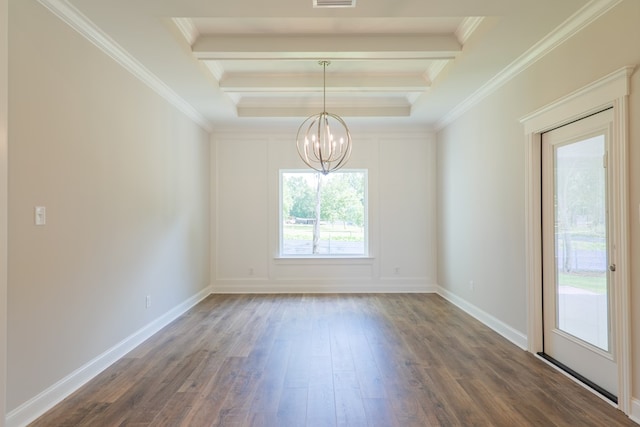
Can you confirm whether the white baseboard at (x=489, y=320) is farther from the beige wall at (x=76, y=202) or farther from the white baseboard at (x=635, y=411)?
the beige wall at (x=76, y=202)

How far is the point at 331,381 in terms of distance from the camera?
276 cm

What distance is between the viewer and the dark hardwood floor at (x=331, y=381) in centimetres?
228

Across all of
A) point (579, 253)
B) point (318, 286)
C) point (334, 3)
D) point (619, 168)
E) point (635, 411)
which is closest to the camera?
point (635, 411)

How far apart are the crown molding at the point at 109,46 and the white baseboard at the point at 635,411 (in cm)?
453

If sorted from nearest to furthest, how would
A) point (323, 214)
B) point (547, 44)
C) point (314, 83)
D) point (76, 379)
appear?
point (76, 379), point (547, 44), point (314, 83), point (323, 214)

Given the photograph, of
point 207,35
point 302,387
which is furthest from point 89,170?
point 302,387

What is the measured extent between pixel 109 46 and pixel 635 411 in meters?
4.64

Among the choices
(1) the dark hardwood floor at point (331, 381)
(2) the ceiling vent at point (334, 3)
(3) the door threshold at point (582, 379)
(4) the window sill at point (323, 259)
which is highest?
(2) the ceiling vent at point (334, 3)

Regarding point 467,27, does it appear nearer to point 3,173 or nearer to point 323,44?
point 323,44

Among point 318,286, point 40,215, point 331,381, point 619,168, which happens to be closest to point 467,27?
point 619,168

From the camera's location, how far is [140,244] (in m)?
3.67

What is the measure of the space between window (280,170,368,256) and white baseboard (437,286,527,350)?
1.64 m

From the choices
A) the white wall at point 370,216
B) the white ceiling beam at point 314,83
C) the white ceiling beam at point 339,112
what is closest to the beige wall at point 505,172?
the white wall at point 370,216

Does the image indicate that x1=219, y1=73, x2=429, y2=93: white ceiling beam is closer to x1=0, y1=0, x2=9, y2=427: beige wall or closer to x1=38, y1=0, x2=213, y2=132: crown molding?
x1=38, y1=0, x2=213, y2=132: crown molding
